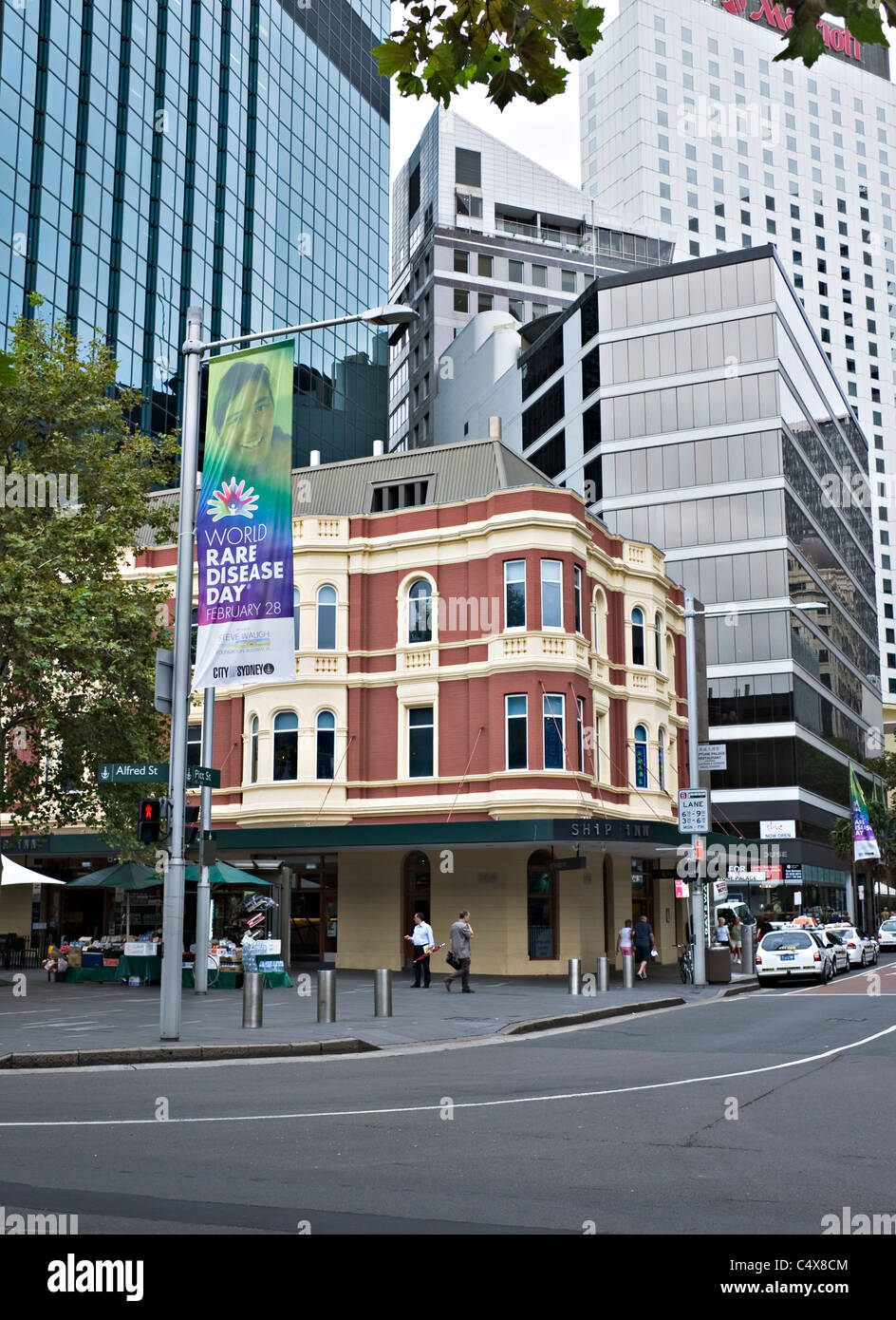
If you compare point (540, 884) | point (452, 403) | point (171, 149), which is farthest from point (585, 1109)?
point (452, 403)

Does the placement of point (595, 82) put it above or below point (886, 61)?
below

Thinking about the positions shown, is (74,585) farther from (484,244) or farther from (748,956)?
(484,244)

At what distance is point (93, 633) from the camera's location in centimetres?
2488

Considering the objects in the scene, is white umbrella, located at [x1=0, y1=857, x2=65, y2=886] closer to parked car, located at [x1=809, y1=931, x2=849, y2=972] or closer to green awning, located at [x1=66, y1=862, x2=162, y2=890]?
green awning, located at [x1=66, y1=862, x2=162, y2=890]

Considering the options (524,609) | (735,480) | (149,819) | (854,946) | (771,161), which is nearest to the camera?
(149,819)

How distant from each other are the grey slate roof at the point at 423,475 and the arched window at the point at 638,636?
520cm

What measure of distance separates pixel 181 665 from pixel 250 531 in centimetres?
208

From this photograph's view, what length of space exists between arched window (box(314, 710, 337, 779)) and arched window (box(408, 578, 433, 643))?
3228 millimetres

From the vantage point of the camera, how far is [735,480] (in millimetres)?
68000

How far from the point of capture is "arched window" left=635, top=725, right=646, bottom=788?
39.2m

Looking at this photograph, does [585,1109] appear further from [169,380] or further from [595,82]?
[595,82]

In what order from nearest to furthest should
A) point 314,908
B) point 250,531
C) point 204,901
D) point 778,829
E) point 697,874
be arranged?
point 250,531 → point 204,901 → point 697,874 → point 314,908 → point 778,829

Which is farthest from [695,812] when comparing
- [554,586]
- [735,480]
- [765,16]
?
[765,16]
